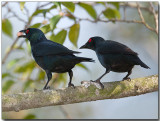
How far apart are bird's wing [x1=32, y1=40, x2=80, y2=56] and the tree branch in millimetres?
453

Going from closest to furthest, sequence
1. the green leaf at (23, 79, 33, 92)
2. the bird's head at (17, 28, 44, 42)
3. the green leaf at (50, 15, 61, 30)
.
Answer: the green leaf at (50, 15, 61, 30), the bird's head at (17, 28, 44, 42), the green leaf at (23, 79, 33, 92)

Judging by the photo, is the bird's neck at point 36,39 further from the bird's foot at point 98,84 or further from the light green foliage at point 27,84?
the bird's foot at point 98,84

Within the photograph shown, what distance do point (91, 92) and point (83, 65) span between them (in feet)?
3.52

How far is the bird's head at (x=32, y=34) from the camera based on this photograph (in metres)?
4.17

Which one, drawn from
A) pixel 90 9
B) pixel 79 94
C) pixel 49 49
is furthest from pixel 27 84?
pixel 90 9

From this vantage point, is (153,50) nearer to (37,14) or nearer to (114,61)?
(114,61)

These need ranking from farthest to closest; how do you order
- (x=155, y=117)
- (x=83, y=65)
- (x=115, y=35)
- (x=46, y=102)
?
(x=115, y=35), (x=83, y=65), (x=155, y=117), (x=46, y=102)

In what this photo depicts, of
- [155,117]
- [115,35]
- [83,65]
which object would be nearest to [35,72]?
[83,65]

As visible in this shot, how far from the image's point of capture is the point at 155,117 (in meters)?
4.01

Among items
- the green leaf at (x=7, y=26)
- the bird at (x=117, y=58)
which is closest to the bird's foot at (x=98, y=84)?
the bird at (x=117, y=58)

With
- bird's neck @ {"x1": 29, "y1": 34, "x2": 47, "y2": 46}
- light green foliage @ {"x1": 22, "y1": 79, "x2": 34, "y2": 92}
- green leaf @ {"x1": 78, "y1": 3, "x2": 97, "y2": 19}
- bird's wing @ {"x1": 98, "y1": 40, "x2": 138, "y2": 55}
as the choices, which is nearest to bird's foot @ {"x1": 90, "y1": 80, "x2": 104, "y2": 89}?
bird's wing @ {"x1": 98, "y1": 40, "x2": 138, "y2": 55}

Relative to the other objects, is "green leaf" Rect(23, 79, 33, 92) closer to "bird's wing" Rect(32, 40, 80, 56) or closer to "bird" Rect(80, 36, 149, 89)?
"bird's wing" Rect(32, 40, 80, 56)

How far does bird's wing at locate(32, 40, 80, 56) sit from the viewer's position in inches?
147

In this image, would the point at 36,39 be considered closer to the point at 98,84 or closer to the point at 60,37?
the point at 60,37
